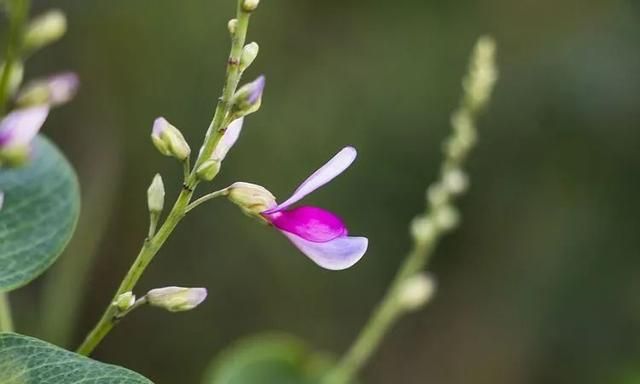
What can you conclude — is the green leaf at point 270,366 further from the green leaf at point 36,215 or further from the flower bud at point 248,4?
the flower bud at point 248,4

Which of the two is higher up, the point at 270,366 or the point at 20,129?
the point at 20,129

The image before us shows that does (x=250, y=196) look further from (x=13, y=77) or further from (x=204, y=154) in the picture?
(x=13, y=77)

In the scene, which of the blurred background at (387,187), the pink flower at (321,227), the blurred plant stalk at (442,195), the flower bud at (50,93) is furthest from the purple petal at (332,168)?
the blurred background at (387,187)

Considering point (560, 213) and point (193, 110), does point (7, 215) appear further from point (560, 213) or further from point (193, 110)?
point (560, 213)

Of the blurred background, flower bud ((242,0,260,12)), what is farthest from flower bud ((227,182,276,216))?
the blurred background

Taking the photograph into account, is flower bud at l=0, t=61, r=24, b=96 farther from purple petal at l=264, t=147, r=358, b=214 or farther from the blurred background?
the blurred background

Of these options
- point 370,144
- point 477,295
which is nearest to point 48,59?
point 370,144

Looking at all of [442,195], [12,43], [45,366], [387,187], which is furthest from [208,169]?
[387,187]
